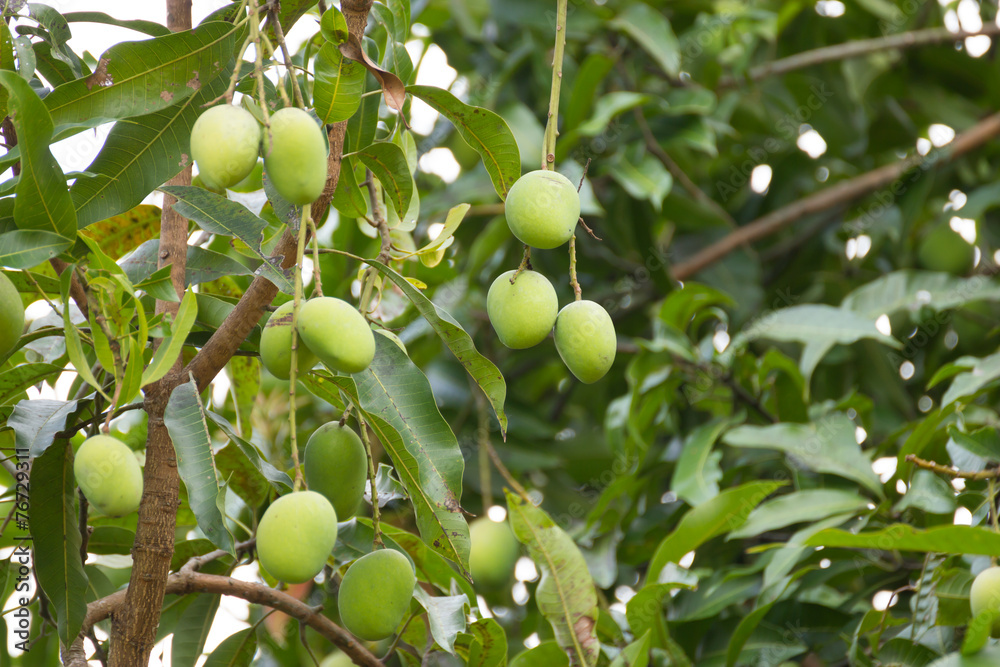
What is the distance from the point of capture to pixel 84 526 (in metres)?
0.78

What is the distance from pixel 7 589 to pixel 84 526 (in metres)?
0.20

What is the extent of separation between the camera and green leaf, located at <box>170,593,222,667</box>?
3.05 ft

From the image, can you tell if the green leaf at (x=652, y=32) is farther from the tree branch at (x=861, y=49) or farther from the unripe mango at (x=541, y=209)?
the unripe mango at (x=541, y=209)

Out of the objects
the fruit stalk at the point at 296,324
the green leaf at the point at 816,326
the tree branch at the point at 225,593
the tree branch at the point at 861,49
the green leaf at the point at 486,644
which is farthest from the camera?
the tree branch at the point at 861,49

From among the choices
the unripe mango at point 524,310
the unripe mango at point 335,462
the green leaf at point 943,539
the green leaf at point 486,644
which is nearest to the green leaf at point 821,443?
the green leaf at point 943,539

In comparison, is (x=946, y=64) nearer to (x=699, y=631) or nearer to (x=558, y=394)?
(x=558, y=394)

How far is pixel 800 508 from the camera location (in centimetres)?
124

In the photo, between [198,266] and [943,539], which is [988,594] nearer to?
[943,539]

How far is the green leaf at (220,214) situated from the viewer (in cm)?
68

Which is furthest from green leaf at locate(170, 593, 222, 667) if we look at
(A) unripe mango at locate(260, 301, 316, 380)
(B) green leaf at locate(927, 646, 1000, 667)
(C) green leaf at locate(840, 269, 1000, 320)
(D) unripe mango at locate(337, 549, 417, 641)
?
(C) green leaf at locate(840, 269, 1000, 320)

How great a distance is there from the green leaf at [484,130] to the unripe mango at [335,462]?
10.5 inches

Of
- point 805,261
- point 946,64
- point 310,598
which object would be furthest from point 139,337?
point 946,64

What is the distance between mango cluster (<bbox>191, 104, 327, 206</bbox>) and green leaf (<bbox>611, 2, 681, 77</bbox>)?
1.37 metres

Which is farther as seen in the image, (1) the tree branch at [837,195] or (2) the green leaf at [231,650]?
(1) the tree branch at [837,195]
